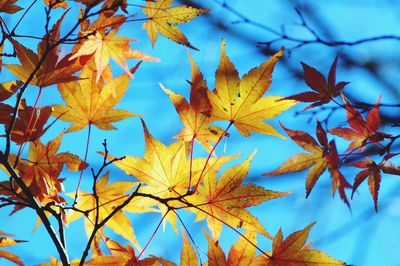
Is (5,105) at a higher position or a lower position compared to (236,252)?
higher

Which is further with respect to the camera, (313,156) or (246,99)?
(313,156)

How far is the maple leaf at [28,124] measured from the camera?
1.01 meters

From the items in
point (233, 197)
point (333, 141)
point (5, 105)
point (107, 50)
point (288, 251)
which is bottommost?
point (288, 251)

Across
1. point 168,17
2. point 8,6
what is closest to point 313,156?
point 168,17

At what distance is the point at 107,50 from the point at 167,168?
28cm

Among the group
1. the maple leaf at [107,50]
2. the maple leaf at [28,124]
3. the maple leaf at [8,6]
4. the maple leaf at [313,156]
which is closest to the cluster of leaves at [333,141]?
the maple leaf at [313,156]

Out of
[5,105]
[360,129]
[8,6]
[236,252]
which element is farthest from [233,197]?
[8,6]

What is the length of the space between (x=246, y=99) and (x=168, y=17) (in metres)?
0.25

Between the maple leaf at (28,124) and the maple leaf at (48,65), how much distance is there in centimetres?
6

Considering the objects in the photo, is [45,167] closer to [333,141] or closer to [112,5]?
[112,5]

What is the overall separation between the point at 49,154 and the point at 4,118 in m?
0.12

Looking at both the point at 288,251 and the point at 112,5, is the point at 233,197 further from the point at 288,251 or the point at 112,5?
the point at 112,5

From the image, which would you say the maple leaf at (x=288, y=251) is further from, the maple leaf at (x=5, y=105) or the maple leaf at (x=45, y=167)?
the maple leaf at (x=5, y=105)

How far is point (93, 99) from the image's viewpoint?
1076 mm
